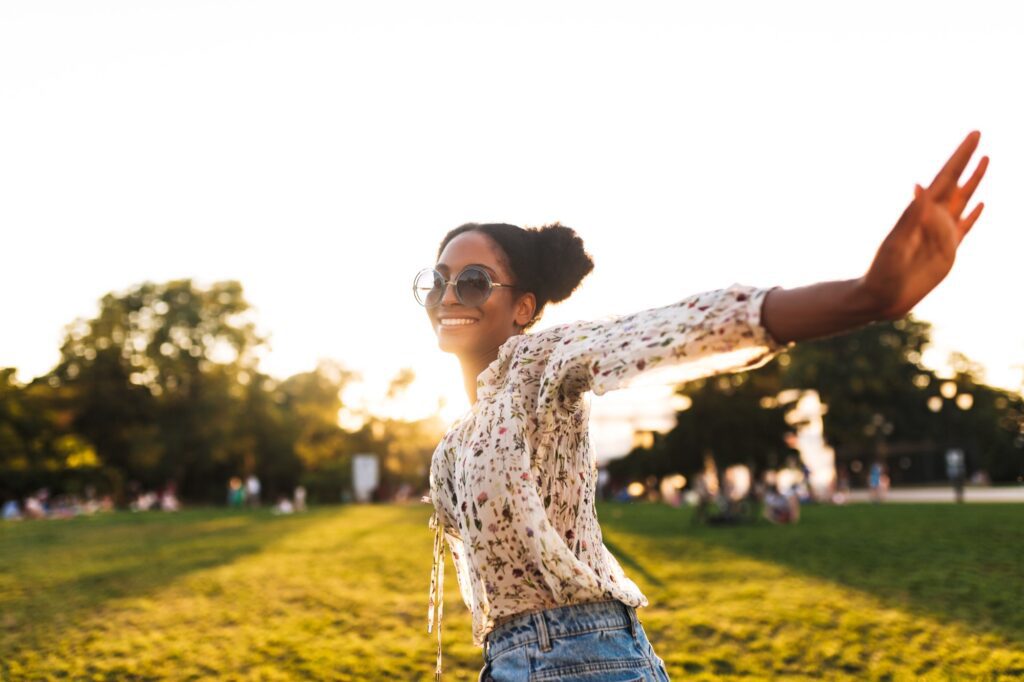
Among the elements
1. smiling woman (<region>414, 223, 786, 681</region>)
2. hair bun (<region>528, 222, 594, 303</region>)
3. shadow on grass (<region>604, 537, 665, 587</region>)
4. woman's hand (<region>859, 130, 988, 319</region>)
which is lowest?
shadow on grass (<region>604, 537, 665, 587</region>)

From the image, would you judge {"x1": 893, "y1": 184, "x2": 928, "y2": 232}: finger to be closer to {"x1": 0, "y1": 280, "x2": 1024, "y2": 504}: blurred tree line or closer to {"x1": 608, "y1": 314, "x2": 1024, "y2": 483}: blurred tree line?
{"x1": 608, "y1": 314, "x2": 1024, "y2": 483}: blurred tree line

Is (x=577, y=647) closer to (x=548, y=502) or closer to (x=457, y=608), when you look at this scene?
(x=548, y=502)

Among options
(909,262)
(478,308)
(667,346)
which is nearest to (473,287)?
(478,308)

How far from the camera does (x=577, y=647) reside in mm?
2051

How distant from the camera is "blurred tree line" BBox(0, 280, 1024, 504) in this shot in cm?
4994

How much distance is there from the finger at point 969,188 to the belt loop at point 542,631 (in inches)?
50.3

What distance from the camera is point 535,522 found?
2.04 meters

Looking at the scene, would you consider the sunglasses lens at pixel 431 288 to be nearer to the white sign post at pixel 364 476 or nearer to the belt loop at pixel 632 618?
the belt loop at pixel 632 618

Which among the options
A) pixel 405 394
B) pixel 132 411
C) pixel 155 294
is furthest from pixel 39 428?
pixel 405 394

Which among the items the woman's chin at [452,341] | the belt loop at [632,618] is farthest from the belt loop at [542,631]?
the woman's chin at [452,341]

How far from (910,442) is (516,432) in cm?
6271

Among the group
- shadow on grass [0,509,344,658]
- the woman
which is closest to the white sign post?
shadow on grass [0,509,344,658]

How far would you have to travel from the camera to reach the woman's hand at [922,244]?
4.81 feet

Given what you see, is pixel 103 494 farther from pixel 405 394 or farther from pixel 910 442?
pixel 910 442
